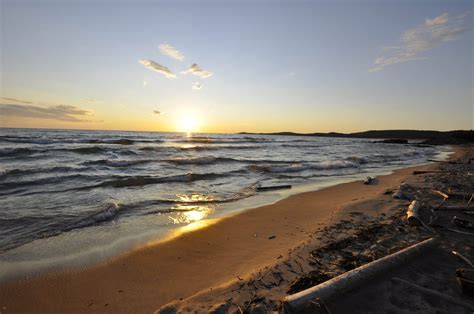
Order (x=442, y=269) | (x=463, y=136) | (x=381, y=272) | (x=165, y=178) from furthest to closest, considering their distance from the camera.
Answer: (x=463, y=136)
(x=165, y=178)
(x=442, y=269)
(x=381, y=272)

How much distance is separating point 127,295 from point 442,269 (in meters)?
4.31

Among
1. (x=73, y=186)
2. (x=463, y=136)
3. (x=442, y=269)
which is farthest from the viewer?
(x=463, y=136)

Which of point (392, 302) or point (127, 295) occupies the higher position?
point (392, 302)

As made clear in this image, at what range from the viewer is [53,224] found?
5727mm

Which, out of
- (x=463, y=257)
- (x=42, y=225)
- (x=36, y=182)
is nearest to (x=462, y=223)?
(x=463, y=257)

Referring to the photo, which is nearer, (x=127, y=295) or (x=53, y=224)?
(x=127, y=295)

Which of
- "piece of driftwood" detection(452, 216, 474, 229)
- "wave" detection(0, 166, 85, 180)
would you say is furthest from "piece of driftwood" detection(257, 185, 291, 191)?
"wave" detection(0, 166, 85, 180)

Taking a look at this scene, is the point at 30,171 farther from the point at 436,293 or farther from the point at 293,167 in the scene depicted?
the point at 436,293

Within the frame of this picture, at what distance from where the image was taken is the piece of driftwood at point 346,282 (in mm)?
2457

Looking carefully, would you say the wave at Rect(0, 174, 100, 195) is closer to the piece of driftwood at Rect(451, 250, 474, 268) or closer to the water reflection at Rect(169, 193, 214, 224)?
the water reflection at Rect(169, 193, 214, 224)

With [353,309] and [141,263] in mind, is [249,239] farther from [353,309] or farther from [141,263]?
[353,309]

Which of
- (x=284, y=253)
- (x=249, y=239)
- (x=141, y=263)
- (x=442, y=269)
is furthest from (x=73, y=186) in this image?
(x=442, y=269)

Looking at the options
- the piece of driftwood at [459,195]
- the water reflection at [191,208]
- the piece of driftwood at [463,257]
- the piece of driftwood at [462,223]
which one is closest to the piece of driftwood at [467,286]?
the piece of driftwood at [463,257]

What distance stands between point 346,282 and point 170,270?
8.55 feet
